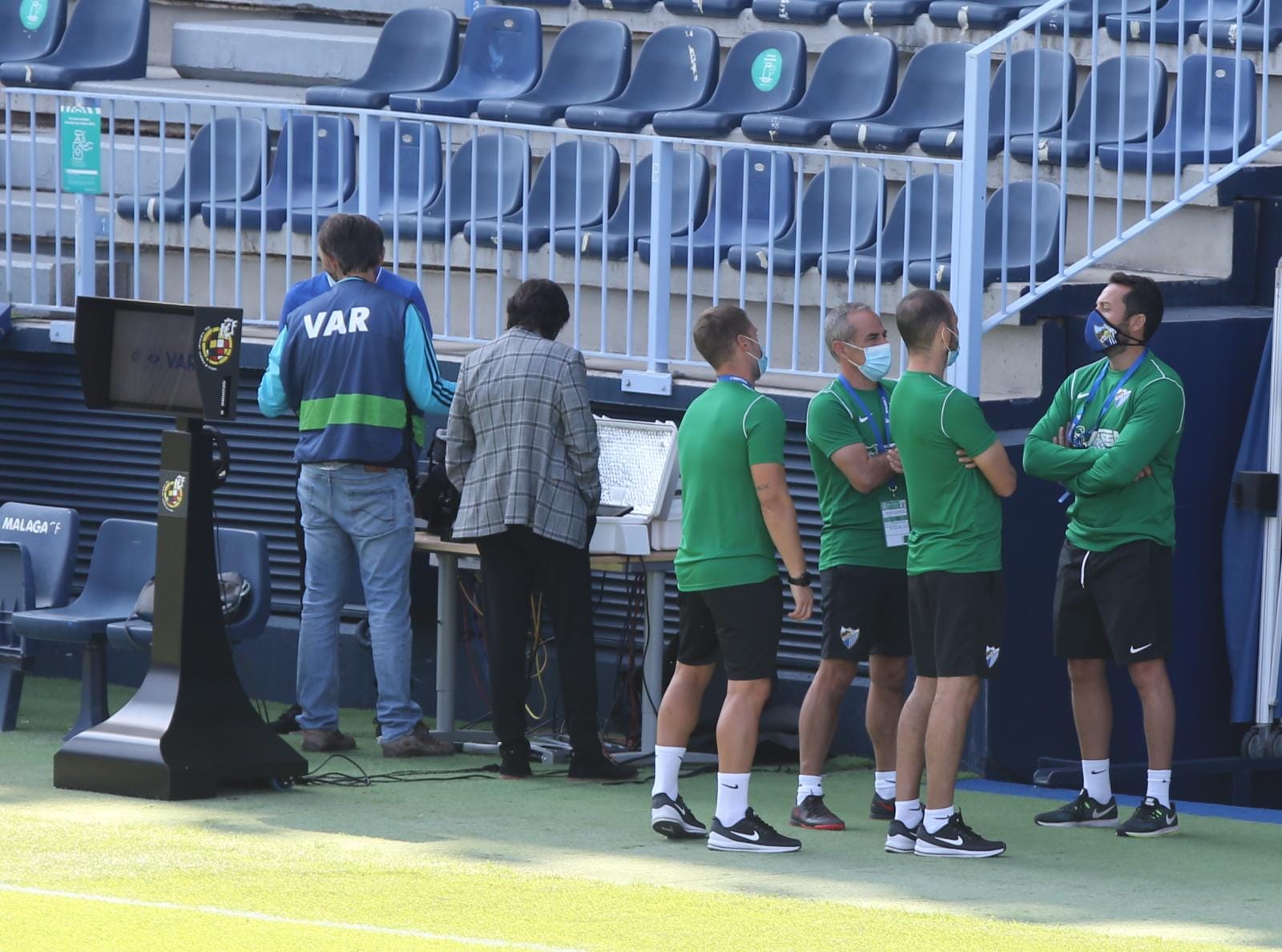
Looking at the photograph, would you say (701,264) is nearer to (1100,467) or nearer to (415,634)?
(415,634)

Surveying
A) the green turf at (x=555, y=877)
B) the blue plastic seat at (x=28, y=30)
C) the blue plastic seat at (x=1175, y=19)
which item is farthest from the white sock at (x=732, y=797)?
the blue plastic seat at (x=28, y=30)

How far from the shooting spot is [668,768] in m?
7.04

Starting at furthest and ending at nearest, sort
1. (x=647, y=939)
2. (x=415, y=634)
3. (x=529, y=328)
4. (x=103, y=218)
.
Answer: (x=103, y=218)
(x=415, y=634)
(x=529, y=328)
(x=647, y=939)

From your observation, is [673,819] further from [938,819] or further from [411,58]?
[411,58]

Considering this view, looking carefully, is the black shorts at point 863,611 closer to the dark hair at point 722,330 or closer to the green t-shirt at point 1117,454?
the green t-shirt at point 1117,454

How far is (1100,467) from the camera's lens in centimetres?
719

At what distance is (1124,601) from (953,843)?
1.04m

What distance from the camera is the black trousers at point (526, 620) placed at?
8016mm

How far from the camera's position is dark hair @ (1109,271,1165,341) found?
7281mm

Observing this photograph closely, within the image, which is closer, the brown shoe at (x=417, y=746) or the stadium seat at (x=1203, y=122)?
the brown shoe at (x=417, y=746)

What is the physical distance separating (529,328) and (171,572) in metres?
1.48

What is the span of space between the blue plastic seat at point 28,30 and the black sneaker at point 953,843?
347 inches

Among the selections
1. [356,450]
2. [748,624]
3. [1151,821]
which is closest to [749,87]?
[356,450]

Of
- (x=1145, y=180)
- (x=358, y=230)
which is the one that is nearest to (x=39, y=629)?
(x=358, y=230)
